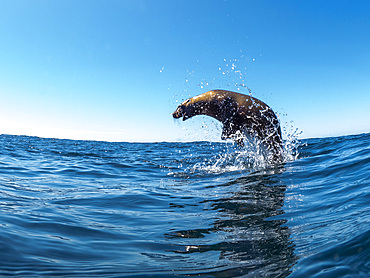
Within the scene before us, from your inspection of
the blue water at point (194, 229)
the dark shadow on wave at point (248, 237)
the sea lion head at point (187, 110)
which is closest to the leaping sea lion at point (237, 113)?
the sea lion head at point (187, 110)

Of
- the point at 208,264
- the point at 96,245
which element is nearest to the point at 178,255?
the point at 208,264

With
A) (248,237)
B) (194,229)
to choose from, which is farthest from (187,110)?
(248,237)

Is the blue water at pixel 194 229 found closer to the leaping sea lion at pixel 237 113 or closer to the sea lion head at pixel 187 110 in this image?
the leaping sea lion at pixel 237 113

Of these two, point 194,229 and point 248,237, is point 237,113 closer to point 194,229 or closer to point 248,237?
point 194,229

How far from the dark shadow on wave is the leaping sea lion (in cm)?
283

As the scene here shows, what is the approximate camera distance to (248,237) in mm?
3219

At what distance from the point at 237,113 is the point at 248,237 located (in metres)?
Result: 5.14

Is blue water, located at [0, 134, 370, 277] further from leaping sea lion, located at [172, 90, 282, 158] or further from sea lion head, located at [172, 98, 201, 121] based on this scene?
sea lion head, located at [172, 98, 201, 121]

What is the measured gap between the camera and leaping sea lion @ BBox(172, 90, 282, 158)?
26.0 ft

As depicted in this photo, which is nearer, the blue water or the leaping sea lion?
the blue water

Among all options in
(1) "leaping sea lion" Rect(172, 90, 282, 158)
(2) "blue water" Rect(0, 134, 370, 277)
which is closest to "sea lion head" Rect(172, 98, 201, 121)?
(1) "leaping sea lion" Rect(172, 90, 282, 158)

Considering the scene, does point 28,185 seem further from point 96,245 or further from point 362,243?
point 362,243

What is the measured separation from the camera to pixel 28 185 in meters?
6.80

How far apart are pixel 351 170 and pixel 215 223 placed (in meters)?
4.80
